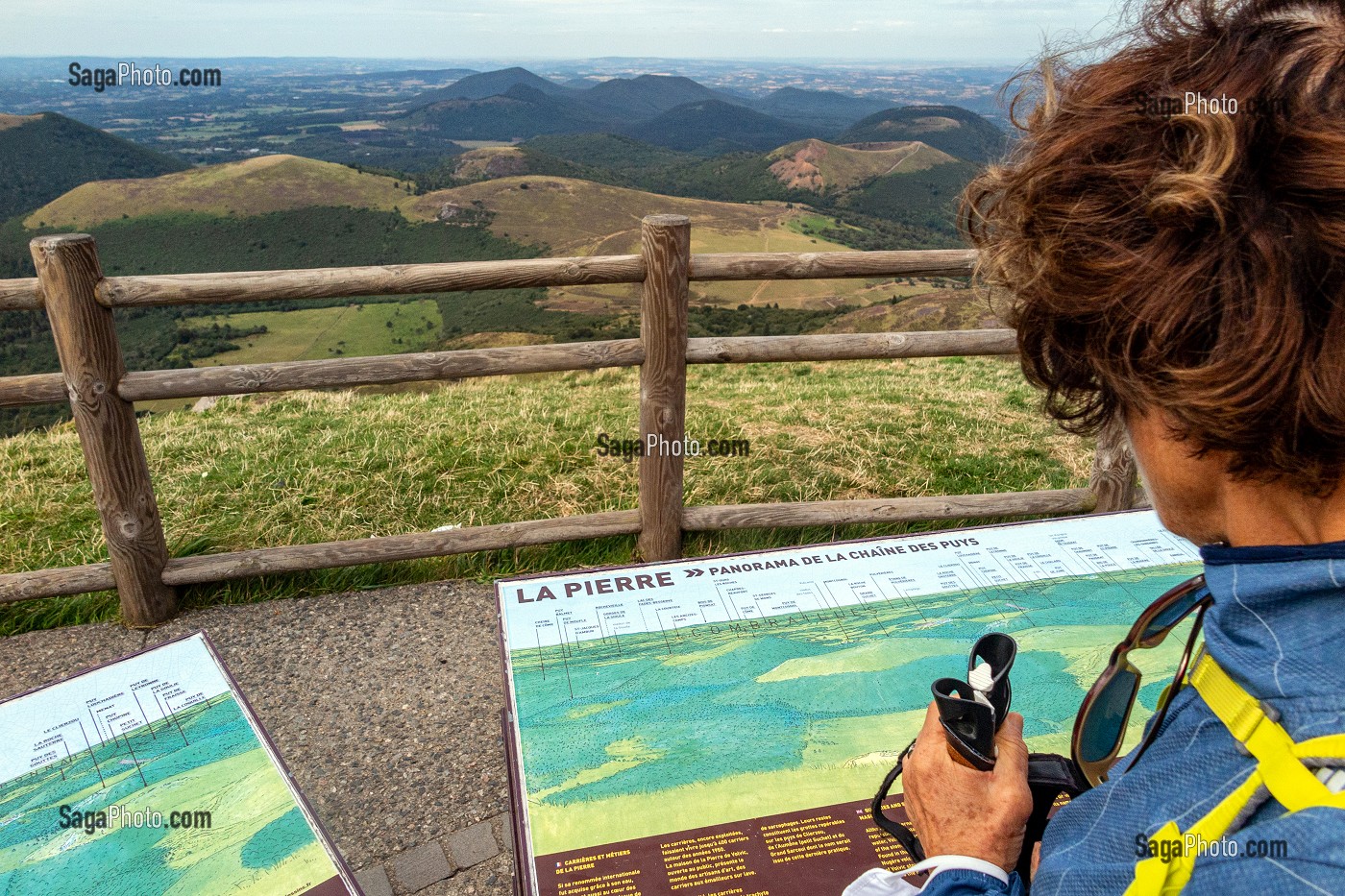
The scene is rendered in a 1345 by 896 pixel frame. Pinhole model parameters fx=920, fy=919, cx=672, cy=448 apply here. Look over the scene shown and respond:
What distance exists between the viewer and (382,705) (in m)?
3.26

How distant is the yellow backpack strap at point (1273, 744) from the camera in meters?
0.75

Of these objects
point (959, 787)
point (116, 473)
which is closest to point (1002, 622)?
point (959, 787)

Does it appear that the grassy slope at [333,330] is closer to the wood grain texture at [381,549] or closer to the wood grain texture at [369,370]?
the wood grain texture at [381,549]

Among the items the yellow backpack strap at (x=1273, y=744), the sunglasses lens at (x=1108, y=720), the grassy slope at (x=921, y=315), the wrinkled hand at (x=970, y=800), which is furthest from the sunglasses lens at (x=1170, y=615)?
the grassy slope at (x=921, y=315)

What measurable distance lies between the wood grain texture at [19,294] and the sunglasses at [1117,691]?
3548 millimetres

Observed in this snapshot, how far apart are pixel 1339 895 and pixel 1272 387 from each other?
430mm

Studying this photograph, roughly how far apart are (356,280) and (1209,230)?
3.24m

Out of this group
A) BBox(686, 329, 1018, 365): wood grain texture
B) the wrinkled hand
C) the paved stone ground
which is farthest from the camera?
BBox(686, 329, 1018, 365): wood grain texture

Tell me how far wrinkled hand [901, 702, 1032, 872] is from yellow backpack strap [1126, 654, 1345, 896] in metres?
0.32

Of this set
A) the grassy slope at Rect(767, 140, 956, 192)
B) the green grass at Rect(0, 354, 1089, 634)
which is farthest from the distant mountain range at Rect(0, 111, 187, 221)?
the green grass at Rect(0, 354, 1089, 634)

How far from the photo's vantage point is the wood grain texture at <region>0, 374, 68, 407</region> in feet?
11.0

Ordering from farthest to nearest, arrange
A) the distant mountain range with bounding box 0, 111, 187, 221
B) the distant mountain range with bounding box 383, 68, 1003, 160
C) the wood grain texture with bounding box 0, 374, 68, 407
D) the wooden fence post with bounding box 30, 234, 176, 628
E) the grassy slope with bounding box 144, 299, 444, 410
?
the distant mountain range with bounding box 383, 68, 1003, 160
the distant mountain range with bounding box 0, 111, 187, 221
the grassy slope with bounding box 144, 299, 444, 410
the wood grain texture with bounding box 0, 374, 68, 407
the wooden fence post with bounding box 30, 234, 176, 628

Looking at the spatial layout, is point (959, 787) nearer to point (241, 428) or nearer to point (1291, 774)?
point (1291, 774)

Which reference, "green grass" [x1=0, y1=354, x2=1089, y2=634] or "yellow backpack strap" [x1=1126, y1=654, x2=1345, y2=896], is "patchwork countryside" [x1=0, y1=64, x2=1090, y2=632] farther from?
"yellow backpack strap" [x1=1126, y1=654, x2=1345, y2=896]
